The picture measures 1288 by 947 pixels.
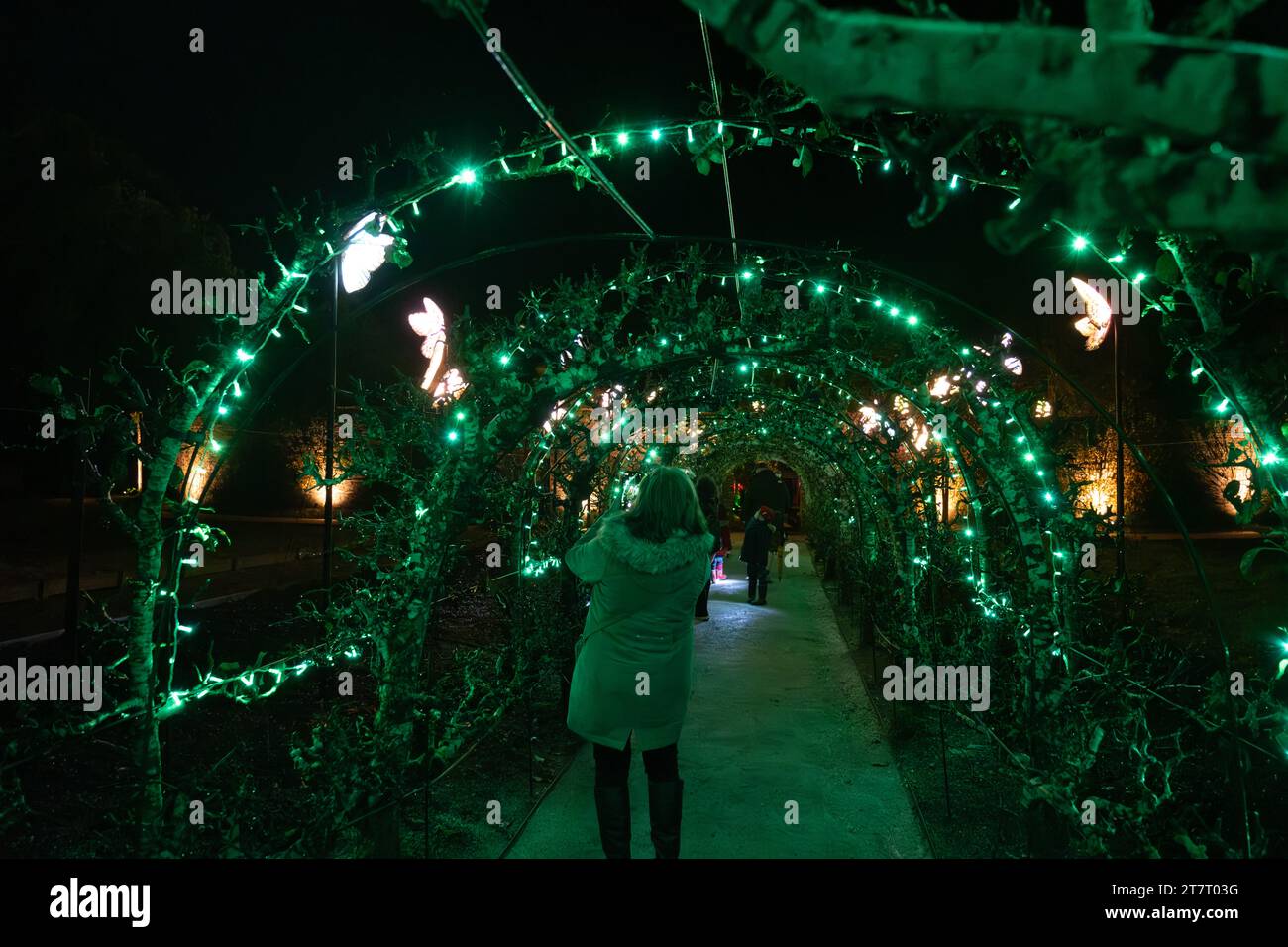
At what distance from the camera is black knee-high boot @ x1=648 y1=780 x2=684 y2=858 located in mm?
3092

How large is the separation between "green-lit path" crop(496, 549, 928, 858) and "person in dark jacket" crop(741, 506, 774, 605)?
3.54 metres

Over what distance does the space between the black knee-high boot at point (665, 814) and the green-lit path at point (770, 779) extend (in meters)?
0.72

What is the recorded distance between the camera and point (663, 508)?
10.3 feet

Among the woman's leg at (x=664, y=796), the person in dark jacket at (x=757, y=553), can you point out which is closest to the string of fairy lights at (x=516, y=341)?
the woman's leg at (x=664, y=796)

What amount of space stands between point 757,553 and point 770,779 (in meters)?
7.26

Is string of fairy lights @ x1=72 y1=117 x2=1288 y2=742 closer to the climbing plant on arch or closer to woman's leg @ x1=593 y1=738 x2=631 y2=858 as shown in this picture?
the climbing plant on arch

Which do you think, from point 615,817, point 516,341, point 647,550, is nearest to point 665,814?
point 615,817

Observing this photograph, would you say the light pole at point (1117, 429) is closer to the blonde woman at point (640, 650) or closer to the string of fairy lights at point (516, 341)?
the string of fairy lights at point (516, 341)

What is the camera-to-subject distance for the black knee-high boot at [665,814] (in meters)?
3.09

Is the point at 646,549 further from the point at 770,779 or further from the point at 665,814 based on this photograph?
the point at 770,779

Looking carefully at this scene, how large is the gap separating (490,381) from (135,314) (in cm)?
1390

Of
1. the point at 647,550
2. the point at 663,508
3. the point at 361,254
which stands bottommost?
the point at 647,550

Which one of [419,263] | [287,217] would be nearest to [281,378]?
[287,217]
